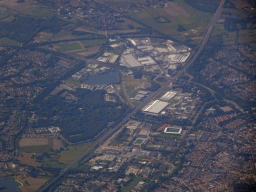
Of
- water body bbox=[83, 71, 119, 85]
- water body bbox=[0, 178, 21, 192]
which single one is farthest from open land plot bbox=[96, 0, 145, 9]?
water body bbox=[0, 178, 21, 192]

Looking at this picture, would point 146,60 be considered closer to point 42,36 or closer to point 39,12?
point 42,36

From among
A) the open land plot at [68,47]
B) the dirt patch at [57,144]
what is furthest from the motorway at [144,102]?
the open land plot at [68,47]

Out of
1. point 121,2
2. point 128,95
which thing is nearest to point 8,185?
point 128,95

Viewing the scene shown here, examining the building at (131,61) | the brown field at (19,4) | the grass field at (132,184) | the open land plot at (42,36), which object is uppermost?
the brown field at (19,4)

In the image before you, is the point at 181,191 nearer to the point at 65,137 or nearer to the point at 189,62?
the point at 65,137

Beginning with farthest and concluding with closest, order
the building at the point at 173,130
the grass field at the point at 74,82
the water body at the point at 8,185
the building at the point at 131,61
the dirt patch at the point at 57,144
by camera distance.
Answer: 1. the building at the point at 131,61
2. the grass field at the point at 74,82
3. the building at the point at 173,130
4. the dirt patch at the point at 57,144
5. the water body at the point at 8,185

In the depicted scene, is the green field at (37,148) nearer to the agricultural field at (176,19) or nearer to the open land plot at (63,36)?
the open land plot at (63,36)
